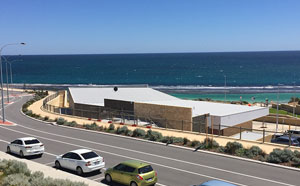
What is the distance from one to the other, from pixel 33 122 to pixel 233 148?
24548mm

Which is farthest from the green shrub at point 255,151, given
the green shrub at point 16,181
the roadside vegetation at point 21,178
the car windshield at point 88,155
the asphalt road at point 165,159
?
the green shrub at point 16,181

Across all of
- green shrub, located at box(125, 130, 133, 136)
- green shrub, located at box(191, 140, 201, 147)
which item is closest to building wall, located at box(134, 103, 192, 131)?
green shrub, located at box(125, 130, 133, 136)

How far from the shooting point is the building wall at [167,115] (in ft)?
103

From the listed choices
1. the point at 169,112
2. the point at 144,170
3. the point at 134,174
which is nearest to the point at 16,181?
the point at 134,174

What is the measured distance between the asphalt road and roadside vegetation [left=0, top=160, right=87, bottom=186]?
3487 millimetres

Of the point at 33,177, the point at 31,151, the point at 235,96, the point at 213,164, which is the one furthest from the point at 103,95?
the point at 235,96

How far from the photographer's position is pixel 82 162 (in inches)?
680

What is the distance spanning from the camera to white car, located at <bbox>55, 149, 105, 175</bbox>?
1719 cm

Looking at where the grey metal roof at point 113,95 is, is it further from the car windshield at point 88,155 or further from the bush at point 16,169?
the bush at point 16,169

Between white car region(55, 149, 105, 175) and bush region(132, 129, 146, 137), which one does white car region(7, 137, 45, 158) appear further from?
bush region(132, 129, 146, 137)

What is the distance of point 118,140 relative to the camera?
26578 mm

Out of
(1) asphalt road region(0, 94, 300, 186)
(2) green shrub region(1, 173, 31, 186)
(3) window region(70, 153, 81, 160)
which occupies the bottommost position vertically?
(1) asphalt road region(0, 94, 300, 186)

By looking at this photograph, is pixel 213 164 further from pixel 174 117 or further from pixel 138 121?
pixel 138 121

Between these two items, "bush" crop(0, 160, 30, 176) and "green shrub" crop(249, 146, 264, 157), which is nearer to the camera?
"bush" crop(0, 160, 30, 176)
